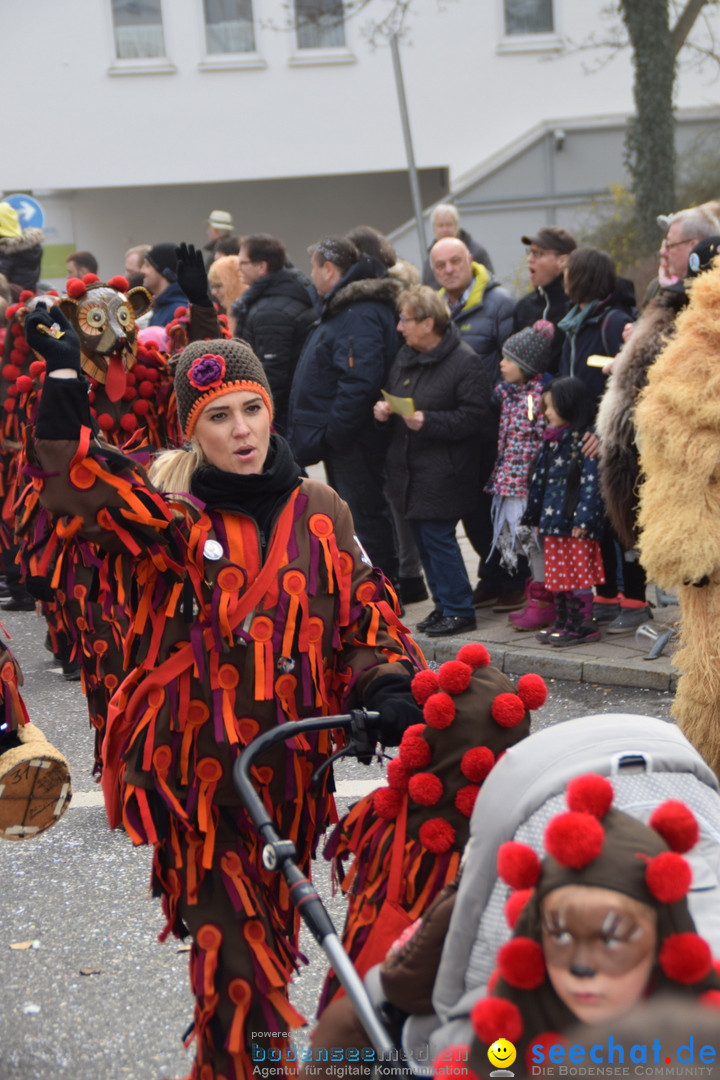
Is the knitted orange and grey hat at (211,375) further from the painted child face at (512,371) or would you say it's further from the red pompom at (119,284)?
the painted child face at (512,371)

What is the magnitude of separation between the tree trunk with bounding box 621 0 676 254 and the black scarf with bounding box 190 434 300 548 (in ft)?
44.5

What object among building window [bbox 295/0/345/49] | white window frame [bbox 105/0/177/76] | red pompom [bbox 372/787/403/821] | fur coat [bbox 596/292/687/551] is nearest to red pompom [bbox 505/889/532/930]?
red pompom [bbox 372/787/403/821]

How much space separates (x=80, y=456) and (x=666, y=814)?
148 cm

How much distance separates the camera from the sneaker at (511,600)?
25.1 feet

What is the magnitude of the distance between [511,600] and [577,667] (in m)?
1.40

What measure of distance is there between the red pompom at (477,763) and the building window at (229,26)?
69.5 ft

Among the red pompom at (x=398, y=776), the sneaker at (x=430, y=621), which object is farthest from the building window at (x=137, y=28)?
the red pompom at (x=398, y=776)

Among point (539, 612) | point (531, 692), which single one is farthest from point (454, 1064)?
point (539, 612)

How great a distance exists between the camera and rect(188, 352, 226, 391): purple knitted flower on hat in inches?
120

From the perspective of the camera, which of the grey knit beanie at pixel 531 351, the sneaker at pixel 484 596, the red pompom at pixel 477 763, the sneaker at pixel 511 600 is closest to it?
the red pompom at pixel 477 763

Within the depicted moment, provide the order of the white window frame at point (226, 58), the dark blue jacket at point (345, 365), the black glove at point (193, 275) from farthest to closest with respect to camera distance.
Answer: the white window frame at point (226, 58)
the dark blue jacket at point (345, 365)
the black glove at point (193, 275)

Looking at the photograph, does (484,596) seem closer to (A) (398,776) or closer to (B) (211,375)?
(B) (211,375)

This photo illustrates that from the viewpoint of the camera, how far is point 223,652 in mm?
2895

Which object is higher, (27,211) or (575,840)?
(27,211)
